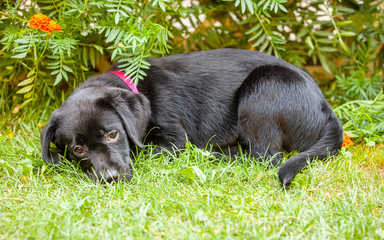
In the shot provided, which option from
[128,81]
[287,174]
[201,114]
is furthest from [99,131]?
[287,174]

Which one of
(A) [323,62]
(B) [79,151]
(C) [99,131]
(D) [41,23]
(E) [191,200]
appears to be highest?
(D) [41,23]

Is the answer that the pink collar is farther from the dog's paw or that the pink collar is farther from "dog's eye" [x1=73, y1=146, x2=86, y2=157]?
the dog's paw

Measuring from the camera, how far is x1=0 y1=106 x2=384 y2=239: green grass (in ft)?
6.11

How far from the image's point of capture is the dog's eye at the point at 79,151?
2.61m

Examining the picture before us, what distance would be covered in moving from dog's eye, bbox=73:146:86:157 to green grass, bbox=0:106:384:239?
0.12m

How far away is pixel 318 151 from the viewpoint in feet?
9.09

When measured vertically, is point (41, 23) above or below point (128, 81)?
above

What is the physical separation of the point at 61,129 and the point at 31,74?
110 cm

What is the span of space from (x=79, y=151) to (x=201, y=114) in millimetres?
1063

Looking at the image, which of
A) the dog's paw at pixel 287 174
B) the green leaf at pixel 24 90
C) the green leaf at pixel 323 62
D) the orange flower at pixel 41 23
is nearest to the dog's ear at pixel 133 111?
the orange flower at pixel 41 23

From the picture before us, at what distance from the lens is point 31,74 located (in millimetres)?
3455

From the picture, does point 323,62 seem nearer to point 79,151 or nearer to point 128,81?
point 128,81

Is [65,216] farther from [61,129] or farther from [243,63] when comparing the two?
[243,63]

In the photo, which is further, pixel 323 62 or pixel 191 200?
pixel 323 62
